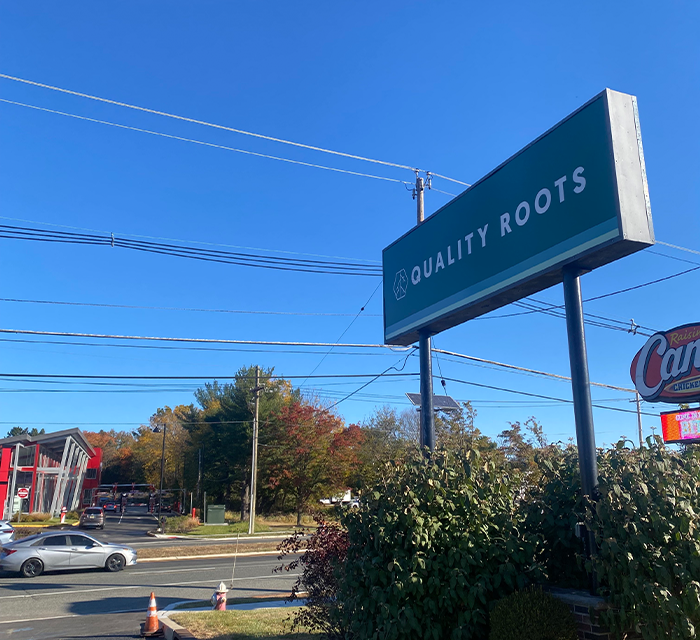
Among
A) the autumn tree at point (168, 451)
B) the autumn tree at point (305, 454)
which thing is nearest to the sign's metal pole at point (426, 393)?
the autumn tree at point (305, 454)

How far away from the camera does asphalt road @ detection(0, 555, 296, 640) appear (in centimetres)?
1105

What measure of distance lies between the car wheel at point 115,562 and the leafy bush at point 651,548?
18971mm

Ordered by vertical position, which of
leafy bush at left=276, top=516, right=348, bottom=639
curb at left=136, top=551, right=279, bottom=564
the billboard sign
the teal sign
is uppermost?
the teal sign

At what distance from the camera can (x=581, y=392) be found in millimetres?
5508

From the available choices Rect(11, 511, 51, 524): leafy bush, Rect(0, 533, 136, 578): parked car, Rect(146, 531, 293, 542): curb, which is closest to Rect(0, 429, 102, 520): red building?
Rect(11, 511, 51, 524): leafy bush

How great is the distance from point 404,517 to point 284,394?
54510 millimetres

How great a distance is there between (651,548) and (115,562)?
19687 mm

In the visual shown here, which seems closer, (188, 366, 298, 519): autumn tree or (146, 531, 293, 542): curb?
(146, 531, 293, 542): curb

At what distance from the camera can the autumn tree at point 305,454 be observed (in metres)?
47.5

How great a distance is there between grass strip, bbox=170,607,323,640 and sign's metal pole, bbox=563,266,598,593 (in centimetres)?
446

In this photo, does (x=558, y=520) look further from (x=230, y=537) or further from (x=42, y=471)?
(x=42, y=471)

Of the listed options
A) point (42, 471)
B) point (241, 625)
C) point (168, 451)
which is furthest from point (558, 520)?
point (168, 451)

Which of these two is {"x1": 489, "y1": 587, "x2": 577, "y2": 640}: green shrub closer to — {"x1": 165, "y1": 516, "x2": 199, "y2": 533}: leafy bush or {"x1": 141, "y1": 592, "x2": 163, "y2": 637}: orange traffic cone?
{"x1": 141, "y1": 592, "x2": 163, "y2": 637}: orange traffic cone

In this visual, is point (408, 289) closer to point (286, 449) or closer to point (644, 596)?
point (644, 596)
